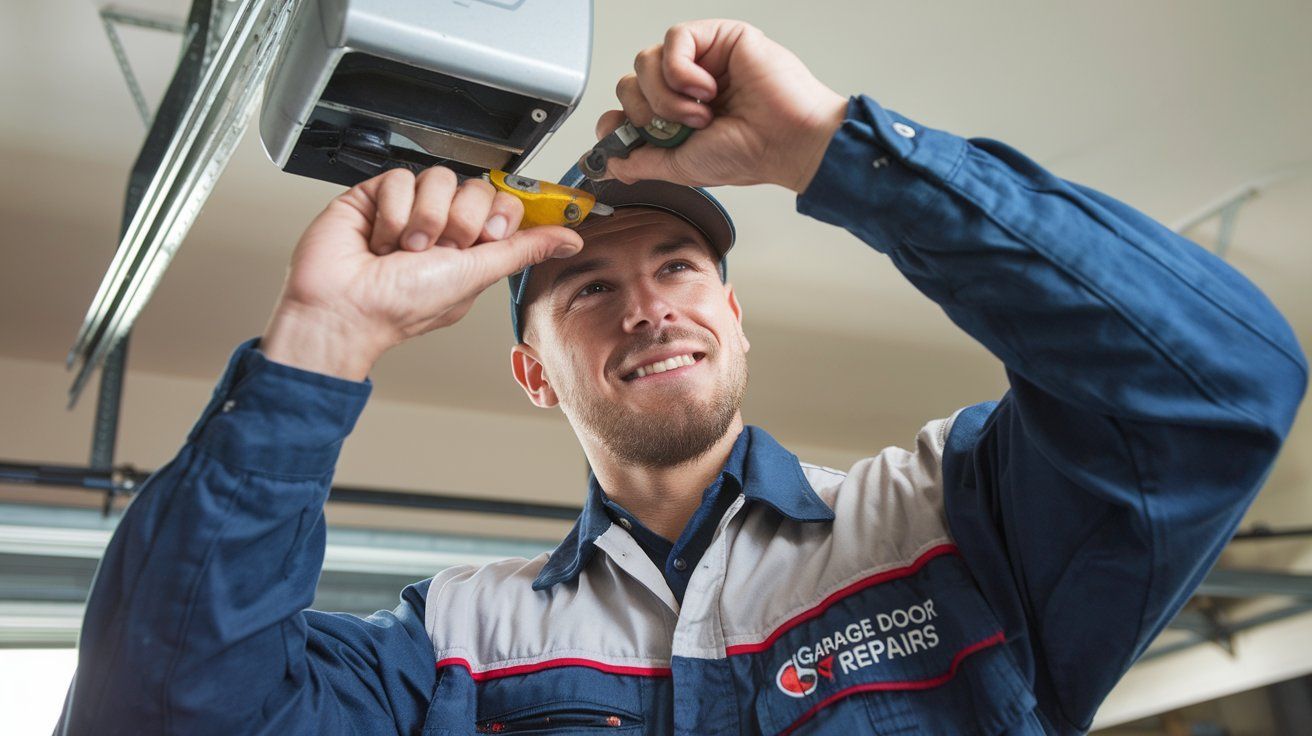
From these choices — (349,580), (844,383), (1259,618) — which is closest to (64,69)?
(349,580)

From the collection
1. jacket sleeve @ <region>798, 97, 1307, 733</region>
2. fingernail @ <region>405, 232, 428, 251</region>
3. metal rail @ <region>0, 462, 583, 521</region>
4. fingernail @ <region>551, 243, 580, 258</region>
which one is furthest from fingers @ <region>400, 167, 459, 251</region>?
metal rail @ <region>0, 462, 583, 521</region>

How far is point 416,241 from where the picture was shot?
3.65ft

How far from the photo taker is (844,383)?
505 cm

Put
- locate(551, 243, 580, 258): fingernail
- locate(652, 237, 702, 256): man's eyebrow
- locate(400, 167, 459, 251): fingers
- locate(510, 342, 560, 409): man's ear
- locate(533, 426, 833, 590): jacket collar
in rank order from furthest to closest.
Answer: locate(510, 342, 560, 409): man's ear
locate(652, 237, 702, 256): man's eyebrow
locate(533, 426, 833, 590): jacket collar
locate(551, 243, 580, 258): fingernail
locate(400, 167, 459, 251): fingers

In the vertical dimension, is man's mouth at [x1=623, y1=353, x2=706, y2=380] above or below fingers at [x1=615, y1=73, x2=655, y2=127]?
below

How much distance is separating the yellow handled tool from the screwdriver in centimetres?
3

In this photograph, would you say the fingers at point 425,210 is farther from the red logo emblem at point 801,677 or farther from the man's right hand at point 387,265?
the red logo emblem at point 801,677

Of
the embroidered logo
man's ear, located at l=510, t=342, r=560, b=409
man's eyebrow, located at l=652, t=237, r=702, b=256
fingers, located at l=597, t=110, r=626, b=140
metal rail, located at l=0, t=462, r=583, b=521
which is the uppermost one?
metal rail, located at l=0, t=462, r=583, b=521

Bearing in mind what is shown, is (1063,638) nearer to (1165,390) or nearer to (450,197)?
(1165,390)

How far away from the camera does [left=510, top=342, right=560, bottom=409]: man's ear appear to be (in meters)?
1.90

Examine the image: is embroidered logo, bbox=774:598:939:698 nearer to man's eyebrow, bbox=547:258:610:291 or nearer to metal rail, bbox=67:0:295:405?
man's eyebrow, bbox=547:258:610:291

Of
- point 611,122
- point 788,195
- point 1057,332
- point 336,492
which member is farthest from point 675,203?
point 336,492

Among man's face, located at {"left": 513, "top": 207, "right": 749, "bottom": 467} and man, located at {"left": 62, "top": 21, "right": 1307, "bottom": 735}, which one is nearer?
man, located at {"left": 62, "top": 21, "right": 1307, "bottom": 735}

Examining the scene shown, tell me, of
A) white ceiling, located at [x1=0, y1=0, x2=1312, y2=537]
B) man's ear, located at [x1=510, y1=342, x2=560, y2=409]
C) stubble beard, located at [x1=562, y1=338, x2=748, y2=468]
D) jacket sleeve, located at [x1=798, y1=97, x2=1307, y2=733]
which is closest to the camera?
jacket sleeve, located at [x1=798, y1=97, x2=1307, y2=733]
